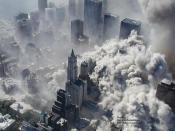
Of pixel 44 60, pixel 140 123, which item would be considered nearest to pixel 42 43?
pixel 44 60

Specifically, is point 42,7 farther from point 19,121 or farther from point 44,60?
point 19,121

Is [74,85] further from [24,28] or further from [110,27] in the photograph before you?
[24,28]

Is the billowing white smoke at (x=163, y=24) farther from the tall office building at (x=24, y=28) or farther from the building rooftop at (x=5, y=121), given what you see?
the tall office building at (x=24, y=28)

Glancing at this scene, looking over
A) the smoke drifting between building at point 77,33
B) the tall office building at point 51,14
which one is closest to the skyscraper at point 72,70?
the smoke drifting between building at point 77,33

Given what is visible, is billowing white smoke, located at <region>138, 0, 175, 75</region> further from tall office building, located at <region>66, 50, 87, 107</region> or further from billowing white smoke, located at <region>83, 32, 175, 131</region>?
tall office building, located at <region>66, 50, 87, 107</region>

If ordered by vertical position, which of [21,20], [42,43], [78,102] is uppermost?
[21,20]

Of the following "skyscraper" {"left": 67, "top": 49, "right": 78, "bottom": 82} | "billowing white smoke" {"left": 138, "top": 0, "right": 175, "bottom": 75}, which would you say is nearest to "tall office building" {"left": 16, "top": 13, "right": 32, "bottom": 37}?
"skyscraper" {"left": 67, "top": 49, "right": 78, "bottom": 82}

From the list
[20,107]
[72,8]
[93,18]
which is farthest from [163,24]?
[72,8]
